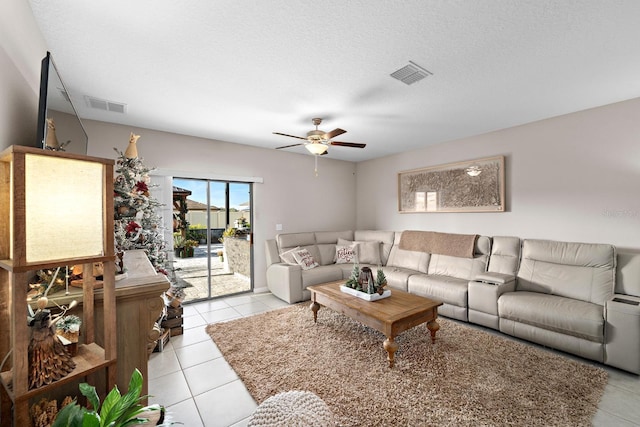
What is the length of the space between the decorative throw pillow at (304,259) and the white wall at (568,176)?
2380 mm

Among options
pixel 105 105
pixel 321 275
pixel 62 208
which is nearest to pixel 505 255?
pixel 321 275

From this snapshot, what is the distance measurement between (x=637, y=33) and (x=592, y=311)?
2297mm

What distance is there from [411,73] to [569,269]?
2.89 meters

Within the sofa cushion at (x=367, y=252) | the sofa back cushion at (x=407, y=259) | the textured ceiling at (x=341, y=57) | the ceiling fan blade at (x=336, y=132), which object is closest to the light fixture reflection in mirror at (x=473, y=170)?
the textured ceiling at (x=341, y=57)

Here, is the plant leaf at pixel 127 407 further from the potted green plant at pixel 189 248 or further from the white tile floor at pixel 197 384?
the potted green plant at pixel 189 248

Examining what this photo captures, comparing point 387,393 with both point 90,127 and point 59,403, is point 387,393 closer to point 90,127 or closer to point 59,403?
point 59,403

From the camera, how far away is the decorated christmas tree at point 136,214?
8.78ft

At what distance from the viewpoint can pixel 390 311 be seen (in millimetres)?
2691

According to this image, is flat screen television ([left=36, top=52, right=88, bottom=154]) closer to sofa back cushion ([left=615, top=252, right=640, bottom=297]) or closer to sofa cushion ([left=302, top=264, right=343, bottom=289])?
sofa cushion ([left=302, top=264, right=343, bottom=289])

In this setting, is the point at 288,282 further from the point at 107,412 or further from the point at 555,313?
the point at 107,412

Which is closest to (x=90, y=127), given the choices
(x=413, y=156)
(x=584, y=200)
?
(x=413, y=156)

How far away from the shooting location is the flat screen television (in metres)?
1.34

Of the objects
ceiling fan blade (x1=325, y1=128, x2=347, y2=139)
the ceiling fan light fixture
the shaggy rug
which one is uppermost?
ceiling fan blade (x1=325, y1=128, x2=347, y2=139)

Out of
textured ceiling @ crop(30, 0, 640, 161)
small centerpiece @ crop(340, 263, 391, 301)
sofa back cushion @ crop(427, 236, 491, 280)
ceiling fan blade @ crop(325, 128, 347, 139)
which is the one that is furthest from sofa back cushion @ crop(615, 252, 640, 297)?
ceiling fan blade @ crop(325, 128, 347, 139)
